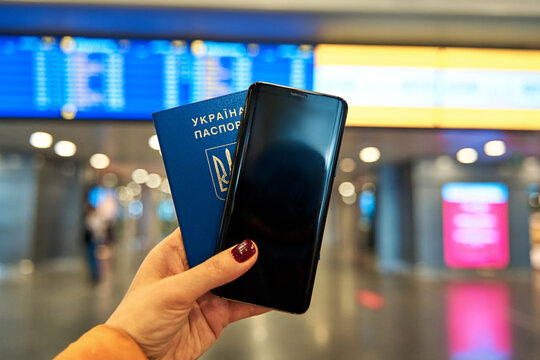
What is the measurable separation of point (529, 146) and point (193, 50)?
7.67 metres

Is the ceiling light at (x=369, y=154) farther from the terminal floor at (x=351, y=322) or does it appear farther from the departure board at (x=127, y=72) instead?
the departure board at (x=127, y=72)

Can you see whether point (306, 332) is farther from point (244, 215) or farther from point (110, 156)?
point (110, 156)

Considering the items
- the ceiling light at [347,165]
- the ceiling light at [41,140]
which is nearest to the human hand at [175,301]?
the ceiling light at [41,140]

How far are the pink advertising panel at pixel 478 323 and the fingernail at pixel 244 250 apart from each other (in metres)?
3.86

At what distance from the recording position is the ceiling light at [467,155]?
907 cm

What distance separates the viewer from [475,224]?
10.8 metres

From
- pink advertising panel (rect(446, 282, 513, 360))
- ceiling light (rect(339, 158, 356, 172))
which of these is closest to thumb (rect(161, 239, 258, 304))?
pink advertising panel (rect(446, 282, 513, 360))

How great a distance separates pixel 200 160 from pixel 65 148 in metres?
9.58

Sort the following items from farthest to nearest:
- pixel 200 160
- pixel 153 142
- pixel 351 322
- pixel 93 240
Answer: pixel 93 240 → pixel 153 142 → pixel 351 322 → pixel 200 160

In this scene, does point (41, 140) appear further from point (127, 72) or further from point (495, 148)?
point (495, 148)

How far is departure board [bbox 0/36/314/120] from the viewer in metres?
2.87

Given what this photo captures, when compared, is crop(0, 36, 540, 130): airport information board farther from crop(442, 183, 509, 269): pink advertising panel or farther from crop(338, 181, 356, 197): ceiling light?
crop(338, 181, 356, 197): ceiling light

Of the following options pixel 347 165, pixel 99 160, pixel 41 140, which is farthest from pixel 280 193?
pixel 99 160

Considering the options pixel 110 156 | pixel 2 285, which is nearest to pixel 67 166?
pixel 110 156
